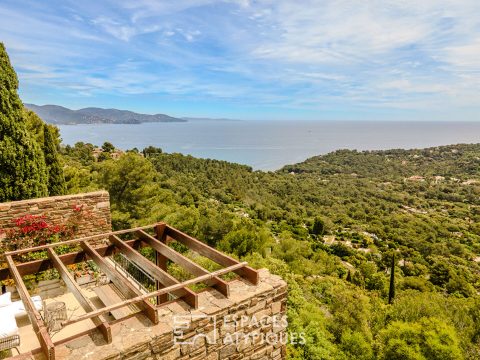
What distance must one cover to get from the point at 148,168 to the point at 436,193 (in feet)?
268

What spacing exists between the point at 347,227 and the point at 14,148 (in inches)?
2307

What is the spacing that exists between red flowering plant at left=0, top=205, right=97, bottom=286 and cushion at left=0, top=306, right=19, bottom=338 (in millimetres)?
2344

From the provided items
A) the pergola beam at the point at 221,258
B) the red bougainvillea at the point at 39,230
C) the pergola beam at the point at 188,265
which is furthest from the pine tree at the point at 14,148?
the pergola beam at the point at 221,258

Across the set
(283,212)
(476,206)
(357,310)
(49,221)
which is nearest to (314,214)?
(283,212)

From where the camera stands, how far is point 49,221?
6.31 meters

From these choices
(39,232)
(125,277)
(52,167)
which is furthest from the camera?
(52,167)

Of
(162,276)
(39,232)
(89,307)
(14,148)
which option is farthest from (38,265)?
(14,148)

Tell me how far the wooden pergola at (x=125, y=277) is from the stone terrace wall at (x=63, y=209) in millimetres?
2402

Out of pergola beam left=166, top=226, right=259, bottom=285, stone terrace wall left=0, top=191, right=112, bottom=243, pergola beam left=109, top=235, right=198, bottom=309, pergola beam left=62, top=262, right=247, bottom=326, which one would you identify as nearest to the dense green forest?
stone terrace wall left=0, top=191, right=112, bottom=243

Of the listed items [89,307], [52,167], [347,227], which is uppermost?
[52,167]

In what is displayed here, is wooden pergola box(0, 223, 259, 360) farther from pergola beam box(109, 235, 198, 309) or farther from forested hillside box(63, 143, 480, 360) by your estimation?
forested hillside box(63, 143, 480, 360)

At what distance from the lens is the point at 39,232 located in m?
6.17

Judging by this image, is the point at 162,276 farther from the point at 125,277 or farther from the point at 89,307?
the point at 89,307

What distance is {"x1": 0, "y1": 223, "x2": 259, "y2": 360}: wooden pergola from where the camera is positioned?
255 centimetres
